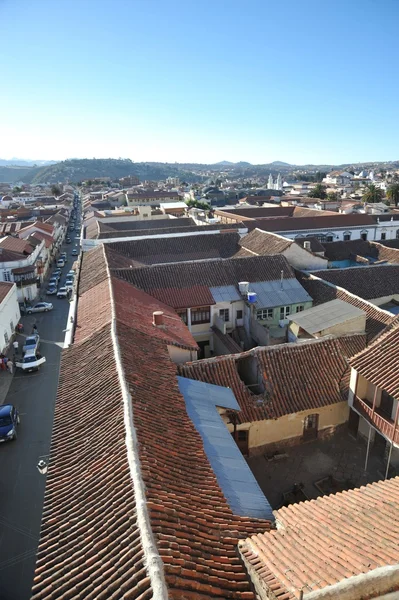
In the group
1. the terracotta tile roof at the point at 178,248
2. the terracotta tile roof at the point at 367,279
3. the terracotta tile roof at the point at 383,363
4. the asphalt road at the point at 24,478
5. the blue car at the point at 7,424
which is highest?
the terracotta tile roof at the point at 178,248

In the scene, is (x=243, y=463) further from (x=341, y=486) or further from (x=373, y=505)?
(x=341, y=486)

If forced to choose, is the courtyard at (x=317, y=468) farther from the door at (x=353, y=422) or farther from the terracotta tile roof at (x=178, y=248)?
the terracotta tile roof at (x=178, y=248)

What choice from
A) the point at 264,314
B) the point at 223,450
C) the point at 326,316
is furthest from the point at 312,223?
the point at 223,450

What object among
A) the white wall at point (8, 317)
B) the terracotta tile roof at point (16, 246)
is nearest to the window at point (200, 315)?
the white wall at point (8, 317)

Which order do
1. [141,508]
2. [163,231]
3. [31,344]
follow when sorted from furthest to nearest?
1. [163,231]
2. [31,344]
3. [141,508]

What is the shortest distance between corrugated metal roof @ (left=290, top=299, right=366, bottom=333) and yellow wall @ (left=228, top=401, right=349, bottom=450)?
4.26 meters

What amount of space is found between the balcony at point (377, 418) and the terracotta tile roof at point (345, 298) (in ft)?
14.9

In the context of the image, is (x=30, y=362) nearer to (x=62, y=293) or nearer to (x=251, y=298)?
(x=251, y=298)

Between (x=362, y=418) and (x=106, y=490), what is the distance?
1287 centimetres

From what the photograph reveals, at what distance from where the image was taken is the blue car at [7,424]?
64.4 feet

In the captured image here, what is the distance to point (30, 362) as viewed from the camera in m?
27.3

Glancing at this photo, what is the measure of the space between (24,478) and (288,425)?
11616 millimetres

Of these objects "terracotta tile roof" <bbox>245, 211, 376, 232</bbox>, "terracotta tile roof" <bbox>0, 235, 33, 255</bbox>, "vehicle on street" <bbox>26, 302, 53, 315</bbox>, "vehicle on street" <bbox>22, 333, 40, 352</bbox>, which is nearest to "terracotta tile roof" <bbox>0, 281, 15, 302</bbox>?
"vehicle on street" <bbox>22, 333, 40, 352</bbox>

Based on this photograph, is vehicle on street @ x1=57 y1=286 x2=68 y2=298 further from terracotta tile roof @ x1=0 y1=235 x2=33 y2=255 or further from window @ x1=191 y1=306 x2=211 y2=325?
window @ x1=191 y1=306 x2=211 y2=325
